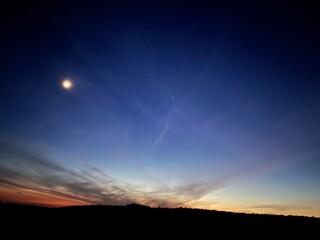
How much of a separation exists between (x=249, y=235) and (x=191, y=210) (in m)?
9.46

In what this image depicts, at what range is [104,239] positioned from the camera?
57.5ft

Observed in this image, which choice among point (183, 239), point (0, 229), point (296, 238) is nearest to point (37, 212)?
point (0, 229)

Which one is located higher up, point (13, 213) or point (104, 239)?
point (13, 213)

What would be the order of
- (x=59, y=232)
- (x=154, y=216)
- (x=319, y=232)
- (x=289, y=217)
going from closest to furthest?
1. (x=59, y=232)
2. (x=319, y=232)
3. (x=154, y=216)
4. (x=289, y=217)

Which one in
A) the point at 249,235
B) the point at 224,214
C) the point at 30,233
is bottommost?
the point at 30,233

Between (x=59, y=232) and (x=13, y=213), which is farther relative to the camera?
(x=13, y=213)

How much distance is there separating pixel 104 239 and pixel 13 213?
13.4 metres

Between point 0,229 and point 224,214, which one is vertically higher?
point 224,214

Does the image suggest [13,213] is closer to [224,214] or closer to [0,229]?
[0,229]

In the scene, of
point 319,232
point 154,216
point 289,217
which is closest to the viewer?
point 319,232

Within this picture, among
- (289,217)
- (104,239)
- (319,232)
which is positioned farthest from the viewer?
(289,217)

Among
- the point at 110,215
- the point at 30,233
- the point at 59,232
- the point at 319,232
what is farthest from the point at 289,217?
the point at 30,233

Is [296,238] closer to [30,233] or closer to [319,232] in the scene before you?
[319,232]

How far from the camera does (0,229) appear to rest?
19000mm
